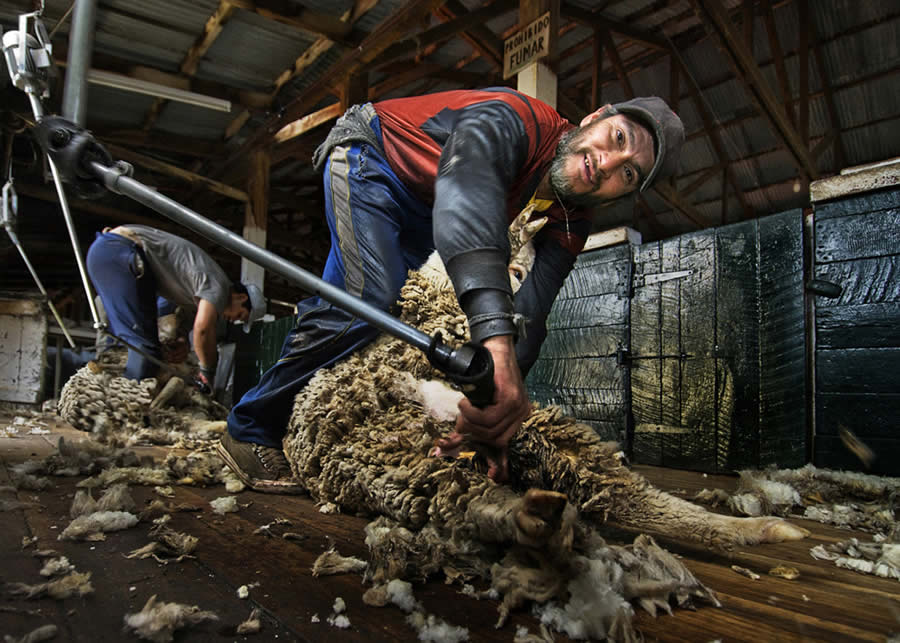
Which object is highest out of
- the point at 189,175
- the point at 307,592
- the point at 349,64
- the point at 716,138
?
the point at 716,138

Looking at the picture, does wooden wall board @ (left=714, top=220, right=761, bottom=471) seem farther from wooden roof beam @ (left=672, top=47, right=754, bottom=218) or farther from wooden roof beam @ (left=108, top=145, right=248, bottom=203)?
wooden roof beam @ (left=108, top=145, right=248, bottom=203)

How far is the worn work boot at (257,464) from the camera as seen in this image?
185 cm

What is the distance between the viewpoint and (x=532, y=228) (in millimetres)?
1785

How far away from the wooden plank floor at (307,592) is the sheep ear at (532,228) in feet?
3.12

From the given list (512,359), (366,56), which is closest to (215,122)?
(366,56)

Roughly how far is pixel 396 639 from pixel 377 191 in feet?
4.41

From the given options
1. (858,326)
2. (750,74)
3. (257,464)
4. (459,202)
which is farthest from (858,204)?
→ (257,464)

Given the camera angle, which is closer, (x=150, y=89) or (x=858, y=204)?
(x=858, y=204)

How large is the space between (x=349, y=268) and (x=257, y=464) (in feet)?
2.56

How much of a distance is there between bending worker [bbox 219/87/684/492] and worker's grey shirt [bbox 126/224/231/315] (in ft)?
8.14

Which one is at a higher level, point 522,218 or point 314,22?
point 314,22

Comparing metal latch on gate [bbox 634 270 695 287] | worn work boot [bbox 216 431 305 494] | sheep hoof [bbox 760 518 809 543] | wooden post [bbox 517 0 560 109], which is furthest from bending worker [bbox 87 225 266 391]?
sheep hoof [bbox 760 518 809 543]

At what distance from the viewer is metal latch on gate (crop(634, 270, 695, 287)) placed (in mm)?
3561

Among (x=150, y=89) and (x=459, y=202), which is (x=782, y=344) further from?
(x=150, y=89)
